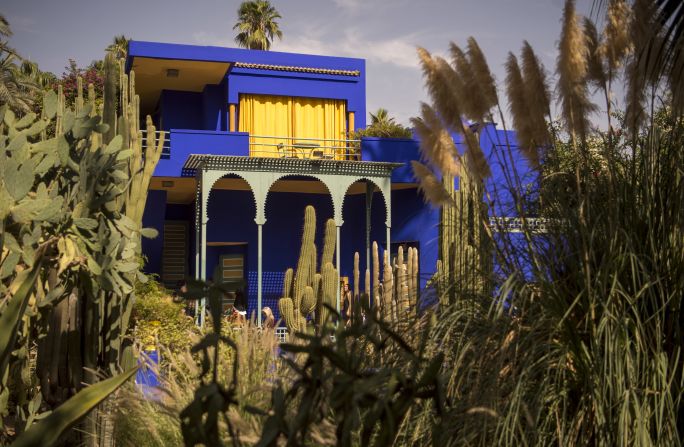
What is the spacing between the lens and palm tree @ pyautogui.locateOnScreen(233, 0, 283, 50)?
35.8 metres

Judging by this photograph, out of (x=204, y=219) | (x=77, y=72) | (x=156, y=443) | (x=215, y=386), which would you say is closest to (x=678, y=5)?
(x=156, y=443)

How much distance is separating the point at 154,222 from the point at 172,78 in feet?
13.2

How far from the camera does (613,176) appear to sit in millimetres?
4121

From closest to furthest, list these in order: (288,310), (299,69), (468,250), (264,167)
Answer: (468,250), (288,310), (264,167), (299,69)

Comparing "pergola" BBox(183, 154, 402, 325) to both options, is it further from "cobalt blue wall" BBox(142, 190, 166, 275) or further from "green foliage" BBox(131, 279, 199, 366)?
"green foliage" BBox(131, 279, 199, 366)

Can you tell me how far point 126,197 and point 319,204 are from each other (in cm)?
1473

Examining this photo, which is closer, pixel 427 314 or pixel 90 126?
pixel 427 314

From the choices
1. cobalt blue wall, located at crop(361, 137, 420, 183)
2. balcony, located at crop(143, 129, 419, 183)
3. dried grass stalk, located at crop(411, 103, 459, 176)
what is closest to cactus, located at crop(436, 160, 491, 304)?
dried grass stalk, located at crop(411, 103, 459, 176)

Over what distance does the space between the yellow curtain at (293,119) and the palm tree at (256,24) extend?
14285 millimetres

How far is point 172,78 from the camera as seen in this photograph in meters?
22.1

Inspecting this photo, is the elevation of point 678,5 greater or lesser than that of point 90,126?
greater

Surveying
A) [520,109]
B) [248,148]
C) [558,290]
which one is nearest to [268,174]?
[248,148]

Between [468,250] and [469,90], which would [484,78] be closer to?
[469,90]

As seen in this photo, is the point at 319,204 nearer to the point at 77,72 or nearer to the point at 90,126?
the point at 77,72
